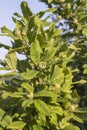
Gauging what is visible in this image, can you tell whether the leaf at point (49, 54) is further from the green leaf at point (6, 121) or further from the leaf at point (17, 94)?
the green leaf at point (6, 121)

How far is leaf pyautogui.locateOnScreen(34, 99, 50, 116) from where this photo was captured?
409cm

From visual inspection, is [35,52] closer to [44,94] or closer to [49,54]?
[49,54]

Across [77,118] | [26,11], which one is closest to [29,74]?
[77,118]

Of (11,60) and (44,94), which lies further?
(11,60)

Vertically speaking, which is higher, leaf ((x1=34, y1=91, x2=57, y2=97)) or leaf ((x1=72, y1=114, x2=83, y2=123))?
leaf ((x1=34, y1=91, x2=57, y2=97))

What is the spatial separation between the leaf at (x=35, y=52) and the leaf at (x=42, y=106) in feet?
1.76

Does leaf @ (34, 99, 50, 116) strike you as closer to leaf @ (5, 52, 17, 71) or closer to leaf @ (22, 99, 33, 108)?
leaf @ (22, 99, 33, 108)

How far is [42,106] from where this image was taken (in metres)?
4.14

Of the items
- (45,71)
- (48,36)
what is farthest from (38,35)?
(45,71)

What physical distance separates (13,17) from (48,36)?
1.93ft

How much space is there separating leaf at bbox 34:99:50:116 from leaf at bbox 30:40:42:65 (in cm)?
54

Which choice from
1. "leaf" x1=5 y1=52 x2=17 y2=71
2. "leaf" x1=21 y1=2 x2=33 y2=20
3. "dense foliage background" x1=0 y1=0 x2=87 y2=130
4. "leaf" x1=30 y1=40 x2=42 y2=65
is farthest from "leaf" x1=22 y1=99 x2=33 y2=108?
"leaf" x1=21 y1=2 x2=33 y2=20

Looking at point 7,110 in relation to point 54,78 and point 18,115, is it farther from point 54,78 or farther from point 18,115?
point 54,78

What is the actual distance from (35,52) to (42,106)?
0.70 m
